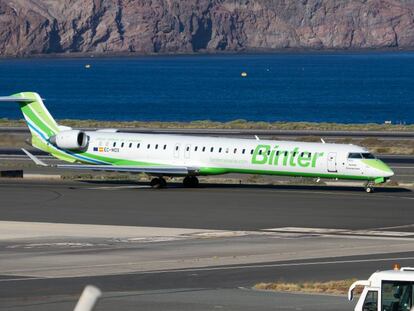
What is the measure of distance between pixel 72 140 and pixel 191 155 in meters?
6.01

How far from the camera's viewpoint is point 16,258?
3694 centimetres

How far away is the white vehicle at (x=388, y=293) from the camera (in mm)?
20266

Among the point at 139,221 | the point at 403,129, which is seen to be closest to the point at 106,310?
the point at 139,221

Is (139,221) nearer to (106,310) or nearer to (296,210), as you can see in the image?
(296,210)

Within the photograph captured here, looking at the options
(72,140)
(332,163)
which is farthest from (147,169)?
(332,163)

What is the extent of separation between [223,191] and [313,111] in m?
123

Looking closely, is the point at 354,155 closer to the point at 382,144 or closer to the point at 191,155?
the point at 191,155

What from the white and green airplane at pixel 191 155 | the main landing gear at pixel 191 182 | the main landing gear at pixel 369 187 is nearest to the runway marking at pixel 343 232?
the white and green airplane at pixel 191 155

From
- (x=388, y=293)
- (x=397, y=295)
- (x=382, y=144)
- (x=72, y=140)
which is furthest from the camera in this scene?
(x=382, y=144)

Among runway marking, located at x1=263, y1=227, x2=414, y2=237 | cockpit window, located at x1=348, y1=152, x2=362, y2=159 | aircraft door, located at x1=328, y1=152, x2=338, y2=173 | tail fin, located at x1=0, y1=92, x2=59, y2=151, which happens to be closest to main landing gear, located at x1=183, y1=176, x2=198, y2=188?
tail fin, located at x1=0, y1=92, x2=59, y2=151

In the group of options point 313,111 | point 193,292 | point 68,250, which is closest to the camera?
point 193,292

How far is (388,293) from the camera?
67.6 feet

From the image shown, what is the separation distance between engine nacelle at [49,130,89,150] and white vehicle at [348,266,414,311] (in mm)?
42607

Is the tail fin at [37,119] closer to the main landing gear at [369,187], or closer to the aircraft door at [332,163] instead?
the aircraft door at [332,163]
